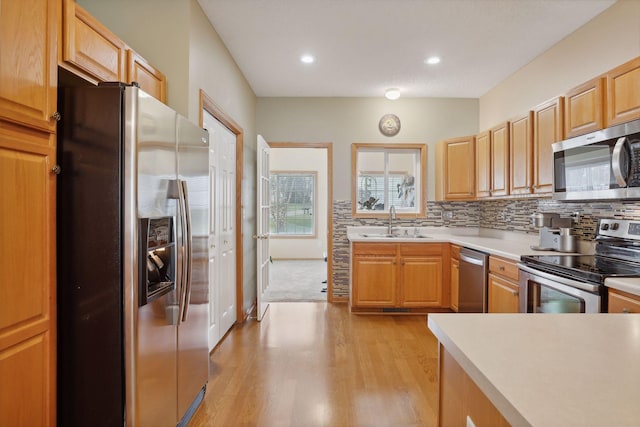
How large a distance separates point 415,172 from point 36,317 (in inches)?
170

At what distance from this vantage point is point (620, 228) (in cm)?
249

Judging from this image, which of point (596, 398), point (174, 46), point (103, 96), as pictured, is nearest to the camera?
point (596, 398)

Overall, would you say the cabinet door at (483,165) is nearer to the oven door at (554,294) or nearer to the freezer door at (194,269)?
the oven door at (554,294)

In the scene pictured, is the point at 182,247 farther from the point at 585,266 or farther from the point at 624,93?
the point at 624,93

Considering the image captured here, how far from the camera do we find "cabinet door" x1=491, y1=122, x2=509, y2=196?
3.54 meters

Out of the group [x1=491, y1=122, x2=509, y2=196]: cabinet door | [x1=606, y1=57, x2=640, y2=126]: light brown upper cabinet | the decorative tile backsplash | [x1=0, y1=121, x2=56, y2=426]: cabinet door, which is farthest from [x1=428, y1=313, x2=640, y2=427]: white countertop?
the decorative tile backsplash

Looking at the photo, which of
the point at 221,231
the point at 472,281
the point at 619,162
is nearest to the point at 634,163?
the point at 619,162

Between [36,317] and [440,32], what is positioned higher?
[440,32]

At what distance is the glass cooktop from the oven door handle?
24mm

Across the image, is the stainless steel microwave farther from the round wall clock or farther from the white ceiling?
the round wall clock

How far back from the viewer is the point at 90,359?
150cm

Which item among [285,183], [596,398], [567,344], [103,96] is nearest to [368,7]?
[103,96]

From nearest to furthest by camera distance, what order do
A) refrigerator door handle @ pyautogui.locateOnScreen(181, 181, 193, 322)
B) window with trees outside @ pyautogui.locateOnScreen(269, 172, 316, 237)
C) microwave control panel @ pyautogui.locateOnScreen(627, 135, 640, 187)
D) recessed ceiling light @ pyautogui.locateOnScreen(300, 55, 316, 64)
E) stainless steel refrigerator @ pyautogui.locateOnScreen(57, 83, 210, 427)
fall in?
stainless steel refrigerator @ pyautogui.locateOnScreen(57, 83, 210, 427) < refrigerator door handle @ pyautogui.locateOnScreen(181, 181, 193, 322) < microwave control panel @ pyautogui.locateOnScreen(627, 135, 640, 187) < recessed ceiling light @ pyautogui.locateOnScreen(300, 55, 316, 64) < window with trees outside @ pyautogui.locateOnScreen(269, 172, 316, 237)

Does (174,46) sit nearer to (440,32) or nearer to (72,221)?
(72,221)
